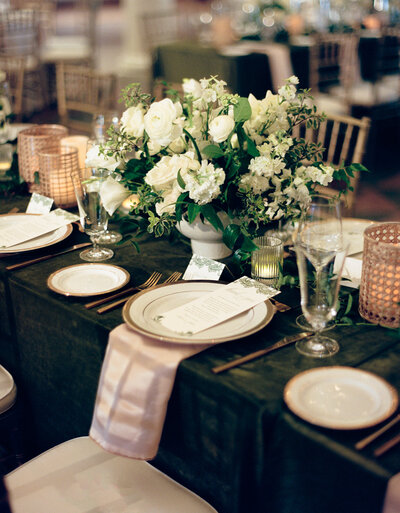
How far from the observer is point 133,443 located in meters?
1.24

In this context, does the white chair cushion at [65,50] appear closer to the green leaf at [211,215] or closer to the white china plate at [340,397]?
the green leaf at [211,215]

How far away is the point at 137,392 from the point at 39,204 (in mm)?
1004

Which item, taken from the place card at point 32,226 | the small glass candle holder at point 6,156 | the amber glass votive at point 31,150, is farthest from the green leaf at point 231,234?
the small glass candle holder at point 6,156

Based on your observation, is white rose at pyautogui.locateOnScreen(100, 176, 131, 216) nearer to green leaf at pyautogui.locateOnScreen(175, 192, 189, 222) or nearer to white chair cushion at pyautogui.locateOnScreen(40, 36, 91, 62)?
green leaf at pyautogui.locateOnScreen(175, 192, 189, 222)

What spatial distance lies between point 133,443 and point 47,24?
593 cm

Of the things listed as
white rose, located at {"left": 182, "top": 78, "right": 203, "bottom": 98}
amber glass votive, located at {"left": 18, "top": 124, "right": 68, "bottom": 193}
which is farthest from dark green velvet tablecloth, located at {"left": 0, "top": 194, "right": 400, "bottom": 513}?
amber glass votive, located at {"left": 18, "top": 124, "right": 68, "bottom": 193}

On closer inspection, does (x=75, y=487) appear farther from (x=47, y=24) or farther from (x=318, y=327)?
(x=47, y=24)

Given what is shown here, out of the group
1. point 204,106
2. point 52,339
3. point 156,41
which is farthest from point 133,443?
point 156,41

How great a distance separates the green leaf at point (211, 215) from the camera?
1.47 metres

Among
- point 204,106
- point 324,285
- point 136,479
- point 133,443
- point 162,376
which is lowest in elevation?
point 136,479

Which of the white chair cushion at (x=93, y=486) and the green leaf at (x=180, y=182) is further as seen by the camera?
the green leaf at (x=180, y=182)

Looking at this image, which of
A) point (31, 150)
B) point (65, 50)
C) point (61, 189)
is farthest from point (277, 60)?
point (61, 189)

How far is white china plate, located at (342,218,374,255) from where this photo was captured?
1713 mm

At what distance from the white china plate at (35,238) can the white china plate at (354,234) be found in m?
0.80
